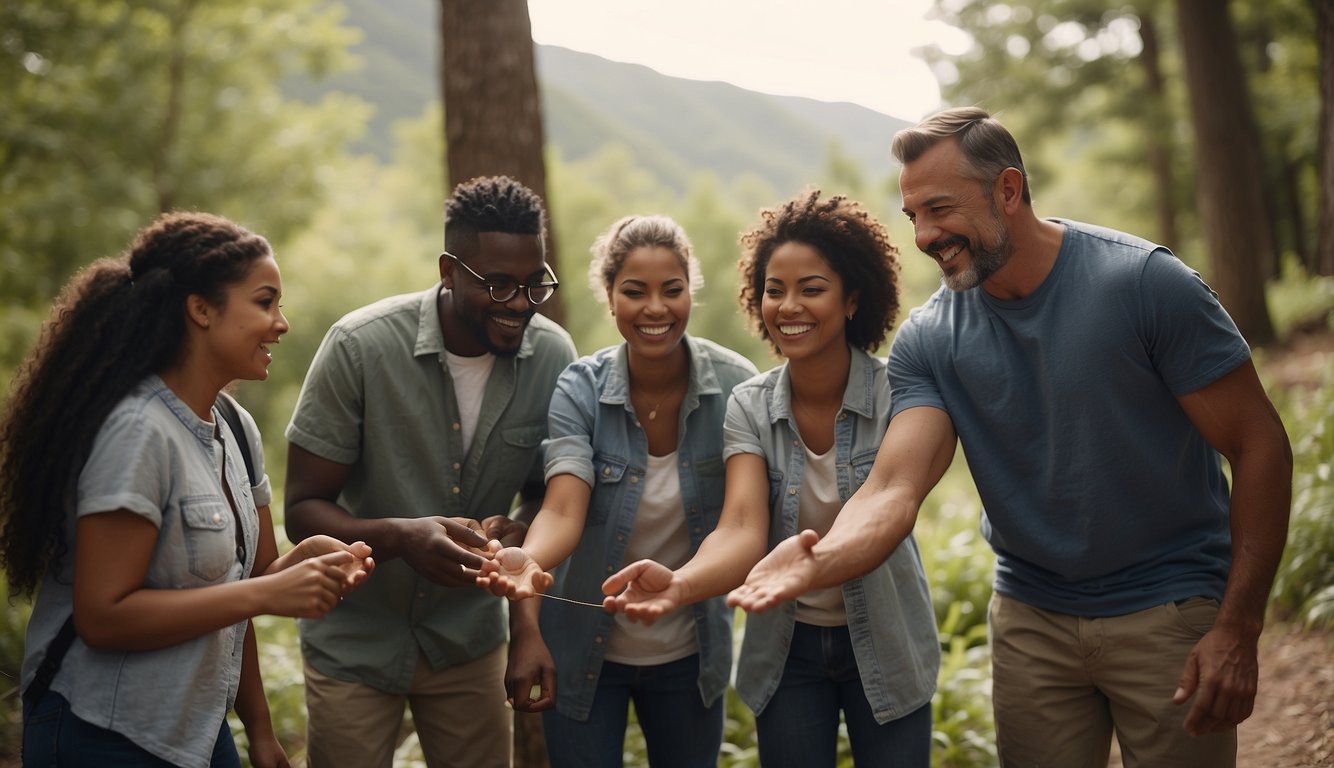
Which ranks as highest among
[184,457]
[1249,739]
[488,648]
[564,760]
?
[184,457]

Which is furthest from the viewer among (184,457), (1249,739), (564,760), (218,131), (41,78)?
(218,131)

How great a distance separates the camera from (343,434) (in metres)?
3.58

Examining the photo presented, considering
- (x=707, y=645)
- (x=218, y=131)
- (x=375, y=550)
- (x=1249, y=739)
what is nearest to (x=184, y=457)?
(x=375, y=550)

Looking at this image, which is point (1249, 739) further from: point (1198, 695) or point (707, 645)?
point (707, 645)

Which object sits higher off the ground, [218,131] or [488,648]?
[218,131]

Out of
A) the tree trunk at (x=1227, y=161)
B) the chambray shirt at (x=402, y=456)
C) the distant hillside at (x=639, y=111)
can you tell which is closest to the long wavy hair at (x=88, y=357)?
the chambray shirt at (x=402, y=456)

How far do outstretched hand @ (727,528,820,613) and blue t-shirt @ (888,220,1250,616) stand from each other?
28.2 inches

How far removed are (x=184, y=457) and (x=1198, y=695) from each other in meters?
2.83

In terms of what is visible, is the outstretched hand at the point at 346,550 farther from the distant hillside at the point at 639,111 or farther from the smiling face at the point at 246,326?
the distant hillside at the point at 639,111

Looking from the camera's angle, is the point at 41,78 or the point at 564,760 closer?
the point at 564,760

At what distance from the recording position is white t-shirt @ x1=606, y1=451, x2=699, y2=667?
Result: 3.49 m

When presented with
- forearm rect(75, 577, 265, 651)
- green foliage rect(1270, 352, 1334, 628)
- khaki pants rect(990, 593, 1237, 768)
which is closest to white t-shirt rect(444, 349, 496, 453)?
forearm rect(75, 577, 265, 651)

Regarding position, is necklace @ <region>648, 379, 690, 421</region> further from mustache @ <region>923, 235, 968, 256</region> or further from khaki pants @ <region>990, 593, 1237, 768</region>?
khaki pants @ <region>990, 593, 1237, 768</region>

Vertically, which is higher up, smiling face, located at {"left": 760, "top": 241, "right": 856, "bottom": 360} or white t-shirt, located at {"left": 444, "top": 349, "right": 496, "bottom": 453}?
smiling face, located at {"left": 760, "top": 241, "right": 856, "bottom": 360}
